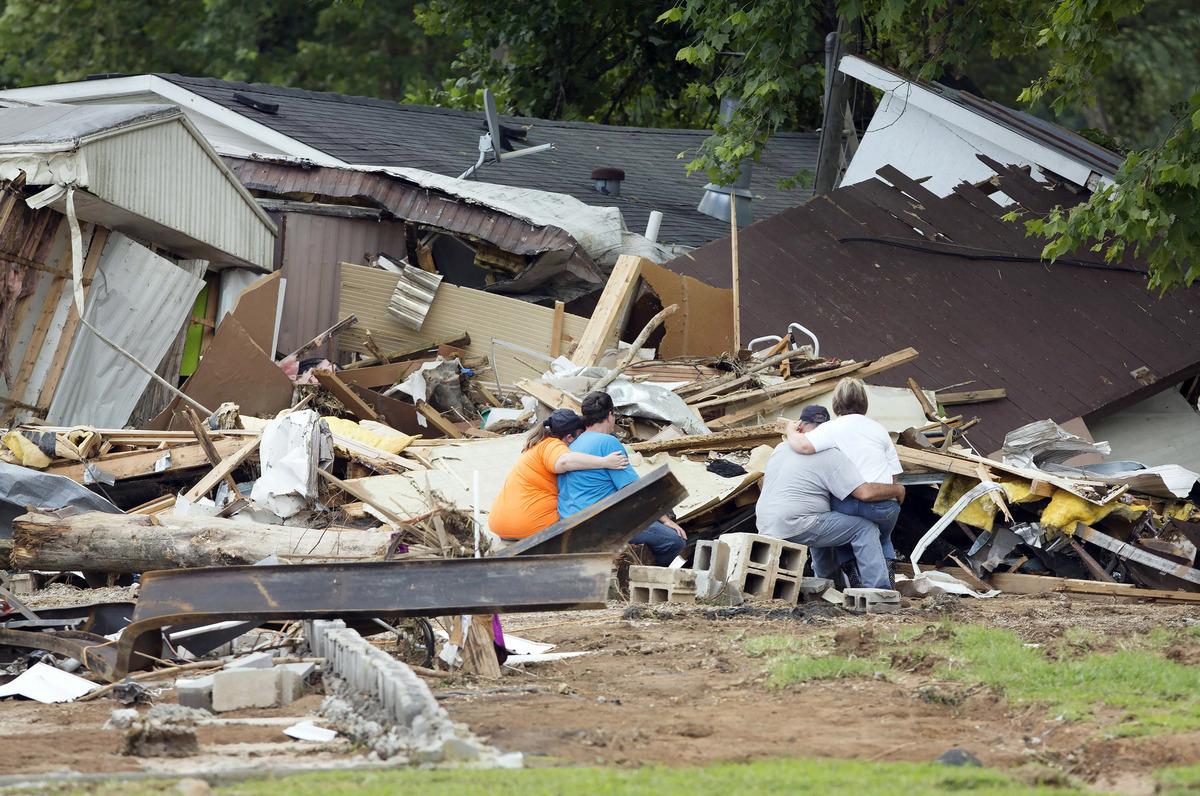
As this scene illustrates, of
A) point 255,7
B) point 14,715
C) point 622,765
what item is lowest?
point 14,715

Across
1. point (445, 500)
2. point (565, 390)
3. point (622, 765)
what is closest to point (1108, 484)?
point (565, 390)

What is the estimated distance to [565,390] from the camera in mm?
9680

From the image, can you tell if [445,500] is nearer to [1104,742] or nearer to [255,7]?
[1104,742]

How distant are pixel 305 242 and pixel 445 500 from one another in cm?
507

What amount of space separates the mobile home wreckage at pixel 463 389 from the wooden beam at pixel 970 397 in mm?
26

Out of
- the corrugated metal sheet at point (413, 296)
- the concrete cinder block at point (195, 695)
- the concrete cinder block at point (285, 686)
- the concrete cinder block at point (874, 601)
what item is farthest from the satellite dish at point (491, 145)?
the concrete cinder block at point (195, 695)

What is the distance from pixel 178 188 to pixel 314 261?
6.80ft

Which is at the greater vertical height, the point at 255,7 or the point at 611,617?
the point at 255,7

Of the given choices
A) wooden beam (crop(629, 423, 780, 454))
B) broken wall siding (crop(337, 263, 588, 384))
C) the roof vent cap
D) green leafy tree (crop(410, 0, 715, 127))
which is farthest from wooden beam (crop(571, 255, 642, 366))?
green leafy tree (crop(410, 0, 715, 127))

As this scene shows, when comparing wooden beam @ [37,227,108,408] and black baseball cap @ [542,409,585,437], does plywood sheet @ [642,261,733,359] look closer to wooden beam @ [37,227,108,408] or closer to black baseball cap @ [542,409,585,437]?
black baseball cap @ [542,409,585,437]

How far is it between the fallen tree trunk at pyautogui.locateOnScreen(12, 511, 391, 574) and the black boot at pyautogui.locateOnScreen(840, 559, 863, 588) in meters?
3.10

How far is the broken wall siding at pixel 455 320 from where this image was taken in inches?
465

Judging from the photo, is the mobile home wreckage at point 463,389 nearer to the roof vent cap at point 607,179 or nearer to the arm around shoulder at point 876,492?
the arm around shoulder at point 876,492

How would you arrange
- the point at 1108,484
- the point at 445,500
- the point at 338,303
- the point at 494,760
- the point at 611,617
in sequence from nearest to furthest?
1. the point at 494,760
2. the point at 611,617
3. the point at 445,500
4. the point at 1108,484
5. the point at 338,303
